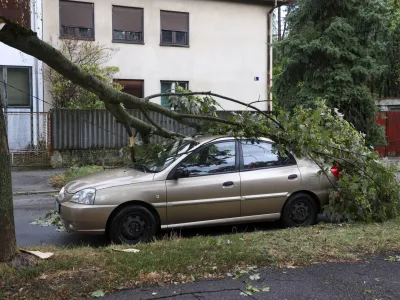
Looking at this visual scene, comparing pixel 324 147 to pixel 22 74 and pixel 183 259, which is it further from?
pixel 22 74

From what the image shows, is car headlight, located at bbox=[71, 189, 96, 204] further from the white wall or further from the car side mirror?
the white wall

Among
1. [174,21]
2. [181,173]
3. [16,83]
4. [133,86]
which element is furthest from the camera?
[174,21]

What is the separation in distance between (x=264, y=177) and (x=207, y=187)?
3.02ft

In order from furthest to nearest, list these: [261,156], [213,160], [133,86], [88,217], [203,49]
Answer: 1. [203,49]
2. [133,86]
3. [261,156]
4. [213,160]
5. [88,217]

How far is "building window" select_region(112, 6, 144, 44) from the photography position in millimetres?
18047

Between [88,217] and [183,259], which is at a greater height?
[88,217]

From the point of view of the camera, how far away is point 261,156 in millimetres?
6695

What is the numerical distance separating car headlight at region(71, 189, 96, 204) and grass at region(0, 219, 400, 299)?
0.80m

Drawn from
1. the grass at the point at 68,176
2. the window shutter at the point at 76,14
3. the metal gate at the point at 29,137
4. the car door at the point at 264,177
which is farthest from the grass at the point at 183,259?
the window shutter at the point at 76,14

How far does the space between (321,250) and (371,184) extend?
2.25m

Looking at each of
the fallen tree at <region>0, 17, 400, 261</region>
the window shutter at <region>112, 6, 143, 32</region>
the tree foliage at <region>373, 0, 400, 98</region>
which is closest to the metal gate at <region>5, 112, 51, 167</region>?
the window shutter at <region>112, 6, 143, 32</region>

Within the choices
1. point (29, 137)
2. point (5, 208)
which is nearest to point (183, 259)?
point (5, 208)

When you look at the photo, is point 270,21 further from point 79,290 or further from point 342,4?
point 79,290

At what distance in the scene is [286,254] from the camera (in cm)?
485
